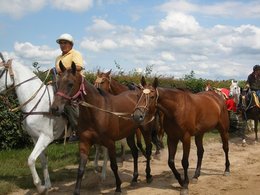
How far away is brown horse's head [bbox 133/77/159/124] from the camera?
691cm

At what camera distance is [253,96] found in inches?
604

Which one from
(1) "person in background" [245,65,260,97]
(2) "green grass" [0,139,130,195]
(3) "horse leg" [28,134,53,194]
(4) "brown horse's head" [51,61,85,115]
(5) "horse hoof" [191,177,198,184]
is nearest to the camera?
(4) "brown horse's head" [51,61,85,115]

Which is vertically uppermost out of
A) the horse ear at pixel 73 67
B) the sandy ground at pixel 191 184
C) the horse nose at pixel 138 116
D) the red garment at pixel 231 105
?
the horse ear at pixel 73 67

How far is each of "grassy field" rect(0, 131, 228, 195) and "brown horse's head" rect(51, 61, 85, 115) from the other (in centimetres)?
238

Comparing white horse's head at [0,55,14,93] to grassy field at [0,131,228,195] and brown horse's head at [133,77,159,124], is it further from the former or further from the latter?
brown horse's head at [133,77,159,124]

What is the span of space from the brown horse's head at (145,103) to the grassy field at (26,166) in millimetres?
2786

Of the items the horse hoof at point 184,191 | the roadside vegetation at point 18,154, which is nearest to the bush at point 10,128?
the roadside vegetation at point 18,154

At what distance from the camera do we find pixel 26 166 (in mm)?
9312

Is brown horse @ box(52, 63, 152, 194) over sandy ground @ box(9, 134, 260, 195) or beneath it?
over

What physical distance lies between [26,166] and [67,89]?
3672 millimetres

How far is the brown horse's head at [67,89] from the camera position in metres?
6.30

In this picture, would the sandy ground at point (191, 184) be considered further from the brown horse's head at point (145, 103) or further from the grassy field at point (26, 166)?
the brown horse's head at point (145, 103)

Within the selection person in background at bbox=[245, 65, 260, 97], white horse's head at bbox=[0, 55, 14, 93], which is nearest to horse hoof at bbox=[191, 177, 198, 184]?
white horse's head at bbox=[0, 55, 14, 93]

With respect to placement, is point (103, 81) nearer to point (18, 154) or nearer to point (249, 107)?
point (18, 154)
